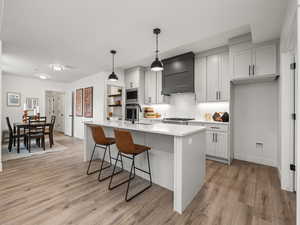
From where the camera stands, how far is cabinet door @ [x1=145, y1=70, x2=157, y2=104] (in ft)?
16.0

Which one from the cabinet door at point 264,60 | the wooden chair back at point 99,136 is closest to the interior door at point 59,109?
the wooden chair back at point 99,136

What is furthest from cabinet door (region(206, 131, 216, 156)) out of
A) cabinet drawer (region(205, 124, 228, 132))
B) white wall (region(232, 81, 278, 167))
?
white wall (region(232, 81, 278, 167))

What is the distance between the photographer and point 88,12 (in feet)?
7.11

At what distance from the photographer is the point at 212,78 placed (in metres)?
3.69

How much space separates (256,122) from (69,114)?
7.48m

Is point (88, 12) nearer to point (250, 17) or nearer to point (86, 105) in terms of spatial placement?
point (250, 17)

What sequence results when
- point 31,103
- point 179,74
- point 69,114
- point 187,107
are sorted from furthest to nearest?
point 69,114, point 31,103, point 187,107, point 179,74

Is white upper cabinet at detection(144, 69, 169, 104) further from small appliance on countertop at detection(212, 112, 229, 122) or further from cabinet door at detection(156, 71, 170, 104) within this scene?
small appliance on countertop at detection(212, 112, 229, 122)

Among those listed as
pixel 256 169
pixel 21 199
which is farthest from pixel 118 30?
pixel 256 169

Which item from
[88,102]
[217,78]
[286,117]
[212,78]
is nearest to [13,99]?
[88,102]

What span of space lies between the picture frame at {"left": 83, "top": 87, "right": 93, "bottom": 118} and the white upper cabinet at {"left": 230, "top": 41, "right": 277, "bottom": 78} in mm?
4875

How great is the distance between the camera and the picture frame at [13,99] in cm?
591

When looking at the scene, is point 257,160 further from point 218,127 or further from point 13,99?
point 13,99

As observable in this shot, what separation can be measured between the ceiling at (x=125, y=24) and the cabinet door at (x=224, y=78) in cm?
37
